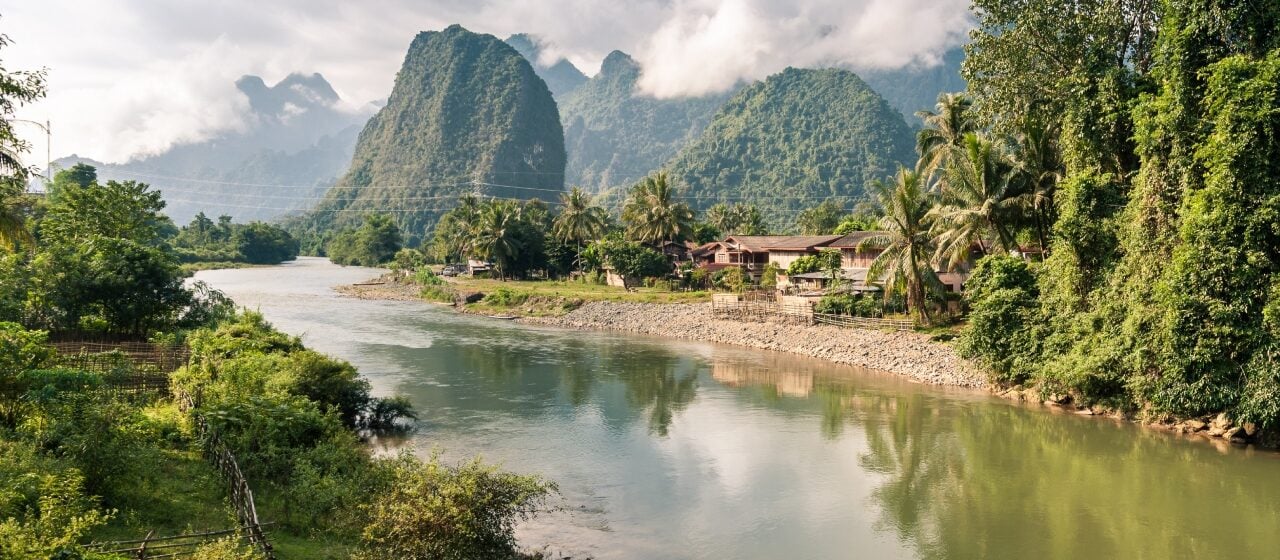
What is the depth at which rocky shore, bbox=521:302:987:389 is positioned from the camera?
1332 inches

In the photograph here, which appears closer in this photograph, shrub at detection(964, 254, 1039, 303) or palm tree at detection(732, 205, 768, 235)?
shrub at detection(964, 254, 1039, 303)

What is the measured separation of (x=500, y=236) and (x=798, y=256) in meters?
32.0

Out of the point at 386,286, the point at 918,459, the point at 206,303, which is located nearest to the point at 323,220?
the point at 386,286

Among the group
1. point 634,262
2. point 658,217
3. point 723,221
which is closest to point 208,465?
point 634,262

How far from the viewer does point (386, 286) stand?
8431 cm

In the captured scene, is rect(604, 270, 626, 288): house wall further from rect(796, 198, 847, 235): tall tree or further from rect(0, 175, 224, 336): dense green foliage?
rect(0, 175, 224, 336): dense green foliage

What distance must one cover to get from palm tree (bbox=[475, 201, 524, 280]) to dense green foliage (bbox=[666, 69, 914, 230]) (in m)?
71.6

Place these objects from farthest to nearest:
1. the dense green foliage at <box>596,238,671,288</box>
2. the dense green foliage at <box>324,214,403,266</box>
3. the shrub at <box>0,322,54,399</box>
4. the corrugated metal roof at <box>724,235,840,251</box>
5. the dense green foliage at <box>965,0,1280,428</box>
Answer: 1. the dense green foliage at <box>324,214,403,266</box>
2. the dense green foliage at <box>596,238,671,288</box>
3. the corrugated metal roof at <box>724,235,840,251</box>
4. the dense green foliage at <box>965,0,1280,428</box>
5. the shrub at <box>0,322,54,399</box>

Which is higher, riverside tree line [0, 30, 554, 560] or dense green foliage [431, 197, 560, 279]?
dense green foliage [431, 197, 560, 279]

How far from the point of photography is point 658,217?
73.9 meters

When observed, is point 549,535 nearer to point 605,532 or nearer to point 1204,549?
point 605,532

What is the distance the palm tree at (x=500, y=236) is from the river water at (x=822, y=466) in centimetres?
4174

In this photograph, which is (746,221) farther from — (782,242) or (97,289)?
(97,289)

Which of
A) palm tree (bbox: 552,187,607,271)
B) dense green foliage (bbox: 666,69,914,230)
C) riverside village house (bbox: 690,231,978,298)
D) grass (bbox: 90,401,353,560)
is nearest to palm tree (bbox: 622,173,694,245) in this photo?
riverside village house (bbox: 690,231,978,298)
